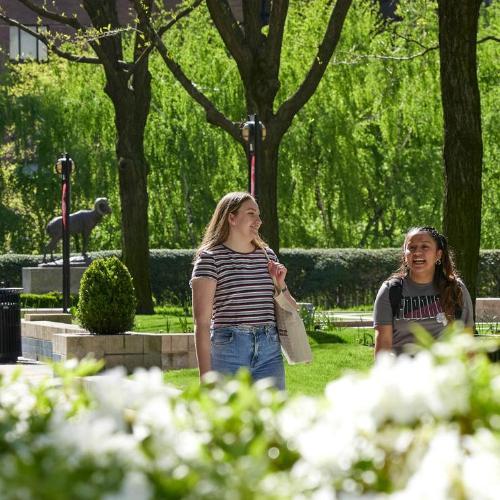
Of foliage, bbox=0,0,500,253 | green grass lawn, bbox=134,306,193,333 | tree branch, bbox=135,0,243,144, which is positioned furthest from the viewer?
foliage, bbox=0,0,500,253

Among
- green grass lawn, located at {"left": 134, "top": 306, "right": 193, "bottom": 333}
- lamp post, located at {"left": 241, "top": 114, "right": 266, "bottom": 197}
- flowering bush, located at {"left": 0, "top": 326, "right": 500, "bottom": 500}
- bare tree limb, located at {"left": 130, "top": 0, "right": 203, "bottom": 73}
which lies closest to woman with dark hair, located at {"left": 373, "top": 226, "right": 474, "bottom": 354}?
flowering bush, located at {"left": 0, "top": 326, "right": 500, "bottom": 500}

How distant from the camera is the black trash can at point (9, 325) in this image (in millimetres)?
18422

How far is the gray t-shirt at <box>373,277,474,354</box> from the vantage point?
7.40m

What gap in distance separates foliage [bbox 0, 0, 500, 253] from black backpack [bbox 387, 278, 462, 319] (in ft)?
88.3

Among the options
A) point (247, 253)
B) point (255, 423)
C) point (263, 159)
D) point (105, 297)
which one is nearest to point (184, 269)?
point (263, 159)

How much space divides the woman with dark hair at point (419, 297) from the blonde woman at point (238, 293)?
0.57 metres

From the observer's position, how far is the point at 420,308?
7480mm

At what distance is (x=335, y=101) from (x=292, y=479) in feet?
112

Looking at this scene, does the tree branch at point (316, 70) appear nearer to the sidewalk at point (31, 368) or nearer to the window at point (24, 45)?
the sidewalk at point (31, 368)

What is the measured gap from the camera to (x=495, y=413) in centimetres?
281

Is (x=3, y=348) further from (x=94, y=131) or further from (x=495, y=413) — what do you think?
(x=94, y=131)

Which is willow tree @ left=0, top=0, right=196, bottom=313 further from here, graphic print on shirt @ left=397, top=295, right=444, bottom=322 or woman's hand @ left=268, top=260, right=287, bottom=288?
graphic print on shirt @ left=397, top=295, right=444, bottom=322

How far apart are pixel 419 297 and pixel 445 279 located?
0.18 metres

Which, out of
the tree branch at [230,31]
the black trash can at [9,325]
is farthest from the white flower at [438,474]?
the tree branch at [230,31]
